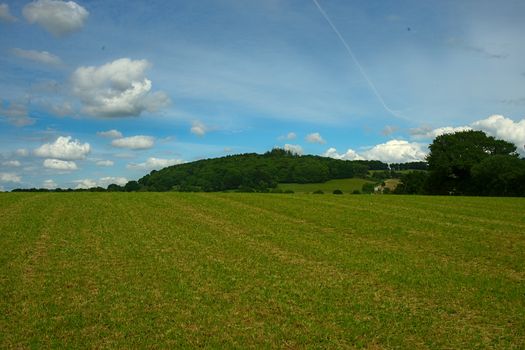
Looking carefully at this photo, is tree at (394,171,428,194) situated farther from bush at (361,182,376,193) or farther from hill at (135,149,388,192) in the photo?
hill at (135,149,388,192)

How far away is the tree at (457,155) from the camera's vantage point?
89875 millimetres

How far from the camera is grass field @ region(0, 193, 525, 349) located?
34.8 ft

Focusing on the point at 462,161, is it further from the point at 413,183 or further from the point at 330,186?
the point at 330,186

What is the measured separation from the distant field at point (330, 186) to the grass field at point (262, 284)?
74.8m

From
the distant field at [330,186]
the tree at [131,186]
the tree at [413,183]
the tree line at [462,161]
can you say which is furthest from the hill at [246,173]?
the tree line at [462,161]

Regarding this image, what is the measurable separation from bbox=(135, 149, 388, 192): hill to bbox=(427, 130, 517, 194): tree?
3326 centimetres

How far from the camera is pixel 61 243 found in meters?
22.1

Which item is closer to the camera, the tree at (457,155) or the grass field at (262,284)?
the grass field at (262,284)

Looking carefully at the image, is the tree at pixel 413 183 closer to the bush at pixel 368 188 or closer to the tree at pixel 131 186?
the bush at pixel 368 188

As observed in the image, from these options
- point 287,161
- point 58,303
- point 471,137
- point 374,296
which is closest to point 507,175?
point 471,137

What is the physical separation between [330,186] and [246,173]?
23.1 meters

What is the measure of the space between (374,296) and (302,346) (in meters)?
4.50

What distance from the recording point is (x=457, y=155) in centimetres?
9075

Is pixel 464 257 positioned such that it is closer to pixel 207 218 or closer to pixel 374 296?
pixel 374 296
